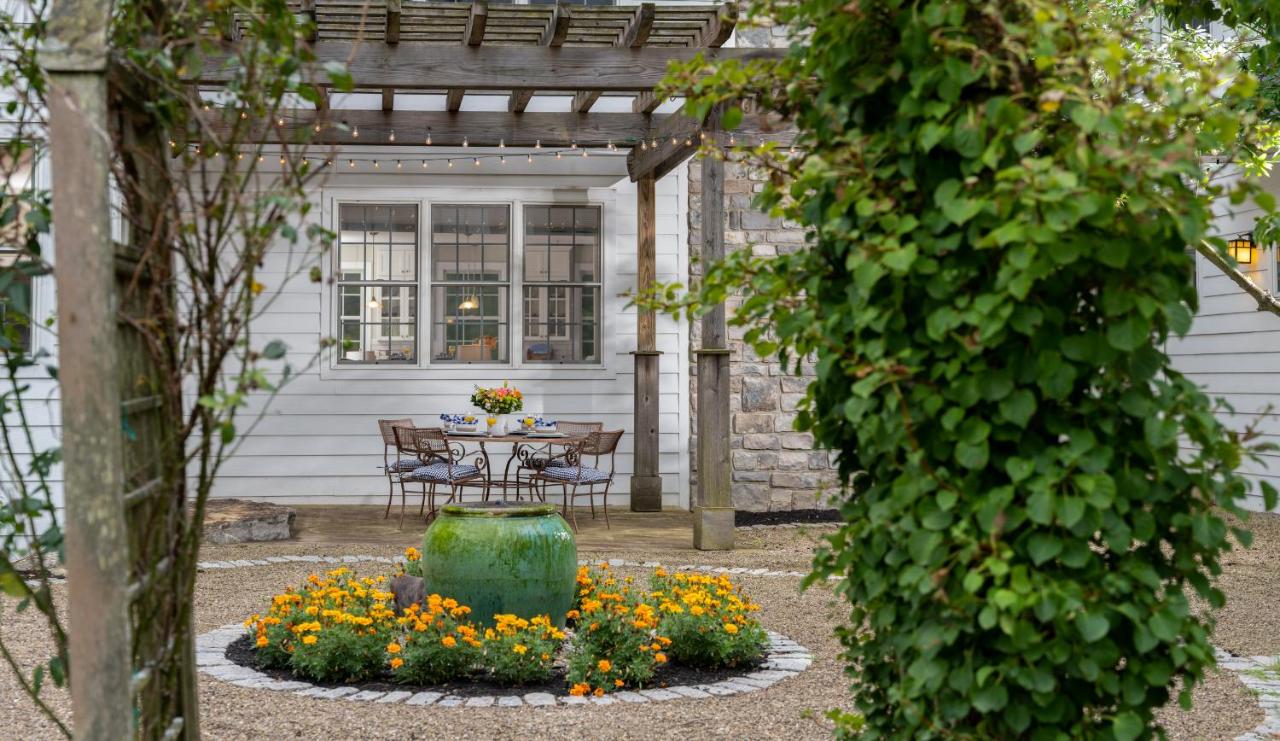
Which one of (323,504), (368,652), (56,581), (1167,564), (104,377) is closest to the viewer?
(104,377)

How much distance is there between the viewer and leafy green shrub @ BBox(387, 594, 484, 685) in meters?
4.54

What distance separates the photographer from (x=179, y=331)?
2.29 meters

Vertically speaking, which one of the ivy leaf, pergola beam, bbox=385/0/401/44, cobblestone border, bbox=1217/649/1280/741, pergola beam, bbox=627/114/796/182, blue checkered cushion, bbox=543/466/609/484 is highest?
pergola beam, bbox=385/0/401/44

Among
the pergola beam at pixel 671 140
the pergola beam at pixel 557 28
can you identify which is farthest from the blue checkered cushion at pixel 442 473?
the pergola beam at pixel 557 28

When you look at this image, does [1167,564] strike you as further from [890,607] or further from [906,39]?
[906,39]

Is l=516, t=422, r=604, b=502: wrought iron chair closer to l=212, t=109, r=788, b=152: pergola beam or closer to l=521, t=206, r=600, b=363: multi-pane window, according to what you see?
l=521, t=206, r=600, b=363: multi-pane window

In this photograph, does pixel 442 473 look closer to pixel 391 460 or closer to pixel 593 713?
pixel 391 460

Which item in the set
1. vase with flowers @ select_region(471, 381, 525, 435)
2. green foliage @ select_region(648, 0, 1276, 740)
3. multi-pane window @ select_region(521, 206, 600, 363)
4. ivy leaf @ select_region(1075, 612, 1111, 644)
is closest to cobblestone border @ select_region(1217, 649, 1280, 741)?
green foliage @ select_region(648, 0, 1276, 740)

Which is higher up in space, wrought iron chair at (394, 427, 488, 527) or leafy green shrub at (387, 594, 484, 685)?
wrought iron chair at (394, 427, 488, 527)

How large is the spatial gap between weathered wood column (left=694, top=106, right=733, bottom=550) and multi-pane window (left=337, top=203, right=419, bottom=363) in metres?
3.44

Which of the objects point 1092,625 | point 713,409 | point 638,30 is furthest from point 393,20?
point 1092,625

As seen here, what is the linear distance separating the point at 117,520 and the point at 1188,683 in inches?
69.0

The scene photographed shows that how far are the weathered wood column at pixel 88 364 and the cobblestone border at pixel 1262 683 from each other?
3387 mm

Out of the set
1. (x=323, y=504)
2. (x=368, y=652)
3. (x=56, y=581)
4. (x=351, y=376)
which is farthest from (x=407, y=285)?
(x=368, y=652)
